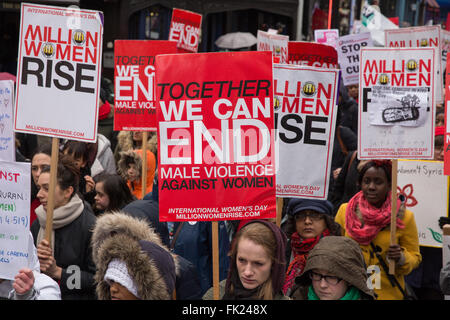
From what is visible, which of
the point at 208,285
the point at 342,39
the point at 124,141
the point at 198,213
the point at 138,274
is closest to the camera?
the point at 138,274

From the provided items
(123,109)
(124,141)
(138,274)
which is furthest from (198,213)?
(124,141)

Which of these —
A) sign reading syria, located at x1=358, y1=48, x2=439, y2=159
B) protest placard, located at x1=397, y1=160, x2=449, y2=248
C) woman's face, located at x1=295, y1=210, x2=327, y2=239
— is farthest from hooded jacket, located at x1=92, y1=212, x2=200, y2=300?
protest placard, located at x1=397, y1=160, x2=449, y2=248

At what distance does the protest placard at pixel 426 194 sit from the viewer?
7348 millimetres

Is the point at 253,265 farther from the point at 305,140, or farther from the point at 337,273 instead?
the point at 305,140

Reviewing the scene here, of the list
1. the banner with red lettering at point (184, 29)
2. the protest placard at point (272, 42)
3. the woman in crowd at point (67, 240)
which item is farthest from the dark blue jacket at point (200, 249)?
the banner with red lettering at point (184, 29)

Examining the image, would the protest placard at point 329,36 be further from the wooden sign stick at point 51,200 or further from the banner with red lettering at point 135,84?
the wooden sign stick at point 51,200

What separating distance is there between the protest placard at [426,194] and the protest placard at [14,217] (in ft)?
13.4

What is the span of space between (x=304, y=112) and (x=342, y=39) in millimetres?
6203

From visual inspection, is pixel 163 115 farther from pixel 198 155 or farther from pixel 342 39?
pixel 342 39

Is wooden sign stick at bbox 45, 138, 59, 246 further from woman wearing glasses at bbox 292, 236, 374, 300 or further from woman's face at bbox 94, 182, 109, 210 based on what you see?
woman wearing glasses at bbox 292, 236, 374, 300

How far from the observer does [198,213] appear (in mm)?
4996

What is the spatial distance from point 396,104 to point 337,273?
2.73 m

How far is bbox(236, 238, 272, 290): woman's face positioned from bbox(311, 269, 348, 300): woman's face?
353 mm

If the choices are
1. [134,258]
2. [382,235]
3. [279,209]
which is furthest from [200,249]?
[134,258]
